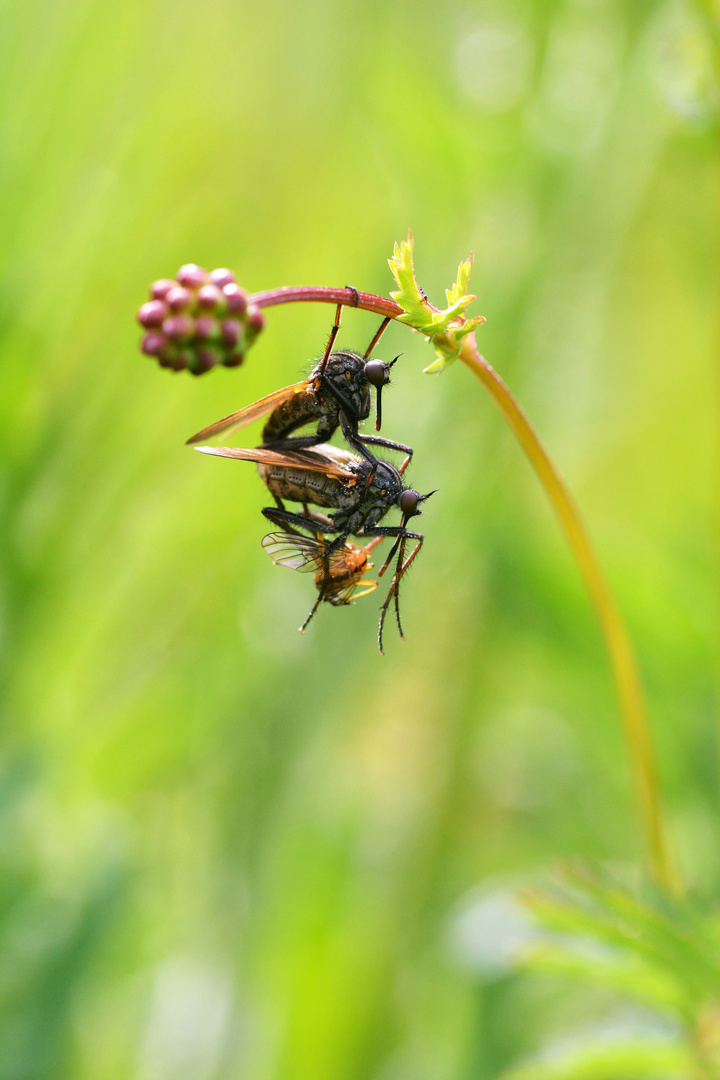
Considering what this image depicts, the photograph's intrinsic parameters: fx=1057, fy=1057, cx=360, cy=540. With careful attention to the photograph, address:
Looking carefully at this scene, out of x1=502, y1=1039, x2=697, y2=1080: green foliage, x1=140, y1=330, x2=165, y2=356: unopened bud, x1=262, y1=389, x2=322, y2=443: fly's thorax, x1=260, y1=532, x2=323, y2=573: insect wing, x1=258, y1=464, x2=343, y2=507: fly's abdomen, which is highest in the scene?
x1=262, y1=389, x2=322, y2=443: fly's thorax

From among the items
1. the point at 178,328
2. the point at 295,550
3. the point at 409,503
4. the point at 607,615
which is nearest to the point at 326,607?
the point at 295,550

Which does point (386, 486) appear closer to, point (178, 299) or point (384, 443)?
point (384, 443)

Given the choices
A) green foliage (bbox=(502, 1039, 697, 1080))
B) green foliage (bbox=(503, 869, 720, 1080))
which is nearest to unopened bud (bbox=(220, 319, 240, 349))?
green foliage (bbox=(503, 869, 720, 1080))

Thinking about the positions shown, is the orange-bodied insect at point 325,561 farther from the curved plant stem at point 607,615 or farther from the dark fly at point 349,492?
the curved plant stem at point 607,615

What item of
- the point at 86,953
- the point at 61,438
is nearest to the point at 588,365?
the point at 61,438

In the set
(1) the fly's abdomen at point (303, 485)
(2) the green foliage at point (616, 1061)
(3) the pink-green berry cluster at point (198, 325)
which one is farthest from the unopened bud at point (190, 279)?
(2) the green foliage at point (616, 1061)

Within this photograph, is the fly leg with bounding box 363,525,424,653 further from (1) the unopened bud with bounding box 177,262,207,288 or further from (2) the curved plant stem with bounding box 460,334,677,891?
(1) the unopened bud with bounding box 177,262,207,288
